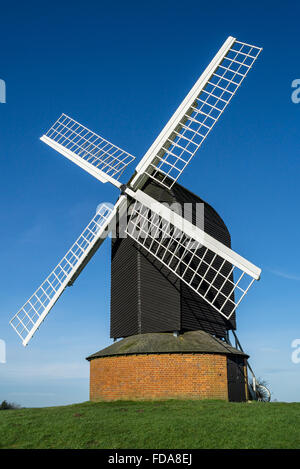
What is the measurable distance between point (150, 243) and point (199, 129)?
613cm

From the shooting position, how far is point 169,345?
19703 mm

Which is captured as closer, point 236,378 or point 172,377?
point 172,377

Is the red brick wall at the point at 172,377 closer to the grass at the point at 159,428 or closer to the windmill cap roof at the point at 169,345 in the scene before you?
the windmill cap roof at the point at 169,345

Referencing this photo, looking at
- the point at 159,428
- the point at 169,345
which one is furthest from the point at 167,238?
the point at 159,428

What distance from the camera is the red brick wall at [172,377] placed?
1897cm

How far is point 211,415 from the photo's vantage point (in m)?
14.5

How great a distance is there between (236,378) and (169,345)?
12.3ft

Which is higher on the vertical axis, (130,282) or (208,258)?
(208,258)

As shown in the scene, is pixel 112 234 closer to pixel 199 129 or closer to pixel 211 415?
pixel 199 129

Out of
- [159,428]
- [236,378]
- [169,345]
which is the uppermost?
[169,345]

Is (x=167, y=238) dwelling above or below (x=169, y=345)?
above

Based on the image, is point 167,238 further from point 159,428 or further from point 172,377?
point 159,428
